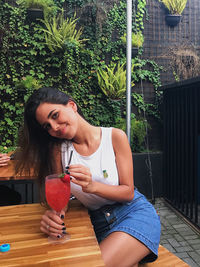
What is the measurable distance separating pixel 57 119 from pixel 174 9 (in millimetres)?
5032

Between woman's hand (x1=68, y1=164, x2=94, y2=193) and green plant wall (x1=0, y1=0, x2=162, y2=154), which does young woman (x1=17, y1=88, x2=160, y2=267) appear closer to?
woman's hand (x1=68, y1=164, x2=94, y2=193)

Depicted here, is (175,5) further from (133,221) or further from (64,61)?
(133,221)

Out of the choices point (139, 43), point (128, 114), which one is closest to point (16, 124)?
point (128, 114)

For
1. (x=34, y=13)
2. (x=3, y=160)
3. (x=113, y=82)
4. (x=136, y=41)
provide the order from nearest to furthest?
(x=3, y=160), (x=34, y=13), (x=113, y=82), (x=136, y=41)

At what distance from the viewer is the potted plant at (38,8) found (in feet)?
14.9

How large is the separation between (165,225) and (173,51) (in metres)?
3.68

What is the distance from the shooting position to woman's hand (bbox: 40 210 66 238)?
0.97 metres

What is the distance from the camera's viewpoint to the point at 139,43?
4965 millimetres

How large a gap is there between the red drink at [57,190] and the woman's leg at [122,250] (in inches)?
11.3

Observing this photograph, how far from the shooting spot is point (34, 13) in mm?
4570

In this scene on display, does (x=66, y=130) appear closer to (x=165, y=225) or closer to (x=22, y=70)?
(x=165, y=225)

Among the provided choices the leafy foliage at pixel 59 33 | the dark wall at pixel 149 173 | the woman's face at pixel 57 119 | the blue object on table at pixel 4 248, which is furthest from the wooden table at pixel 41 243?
the leafy foliage at pixel 59 33

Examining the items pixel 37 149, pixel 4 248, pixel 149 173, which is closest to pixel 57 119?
pixel 37 149

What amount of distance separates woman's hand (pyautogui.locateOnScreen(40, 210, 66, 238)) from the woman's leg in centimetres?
23
